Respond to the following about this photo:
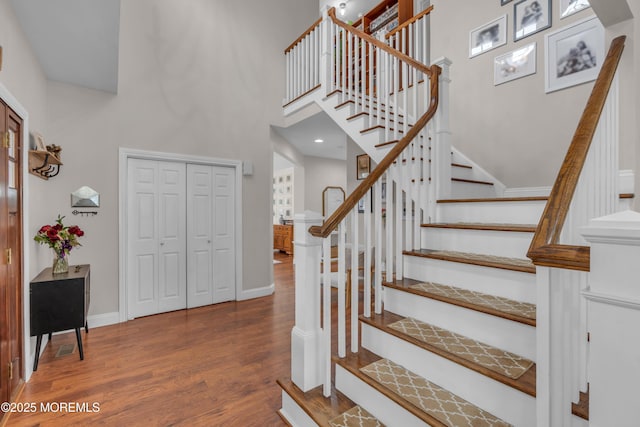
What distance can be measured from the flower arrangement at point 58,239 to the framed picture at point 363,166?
3544 mm

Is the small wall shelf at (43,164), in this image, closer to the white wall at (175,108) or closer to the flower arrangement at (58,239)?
the white wall at (175,108)

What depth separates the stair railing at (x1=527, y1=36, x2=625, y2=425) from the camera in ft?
2.59

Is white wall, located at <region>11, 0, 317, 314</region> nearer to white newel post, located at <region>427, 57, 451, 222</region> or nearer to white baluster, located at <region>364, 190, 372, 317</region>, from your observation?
white baluster, located at <region>364, 190, 372, 317</region>

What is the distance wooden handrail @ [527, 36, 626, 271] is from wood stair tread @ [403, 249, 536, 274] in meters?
0.69

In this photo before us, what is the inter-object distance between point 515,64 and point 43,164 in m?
4.38

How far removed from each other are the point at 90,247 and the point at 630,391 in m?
3.98

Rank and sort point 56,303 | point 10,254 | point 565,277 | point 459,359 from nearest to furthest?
point 565,277 < point 459,359 < point 10,254 < point 56,303

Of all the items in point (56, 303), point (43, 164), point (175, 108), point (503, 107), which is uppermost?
point (175, 108)

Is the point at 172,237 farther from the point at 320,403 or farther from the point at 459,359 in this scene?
the point at 459,359

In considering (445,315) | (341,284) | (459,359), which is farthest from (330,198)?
(459,359)

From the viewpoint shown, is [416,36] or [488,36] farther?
[416,36]

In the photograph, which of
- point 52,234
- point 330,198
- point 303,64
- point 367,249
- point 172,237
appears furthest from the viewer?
point 330,198

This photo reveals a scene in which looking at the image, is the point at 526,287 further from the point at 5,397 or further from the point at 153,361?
the point at 5,397

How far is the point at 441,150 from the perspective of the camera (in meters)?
2.41
